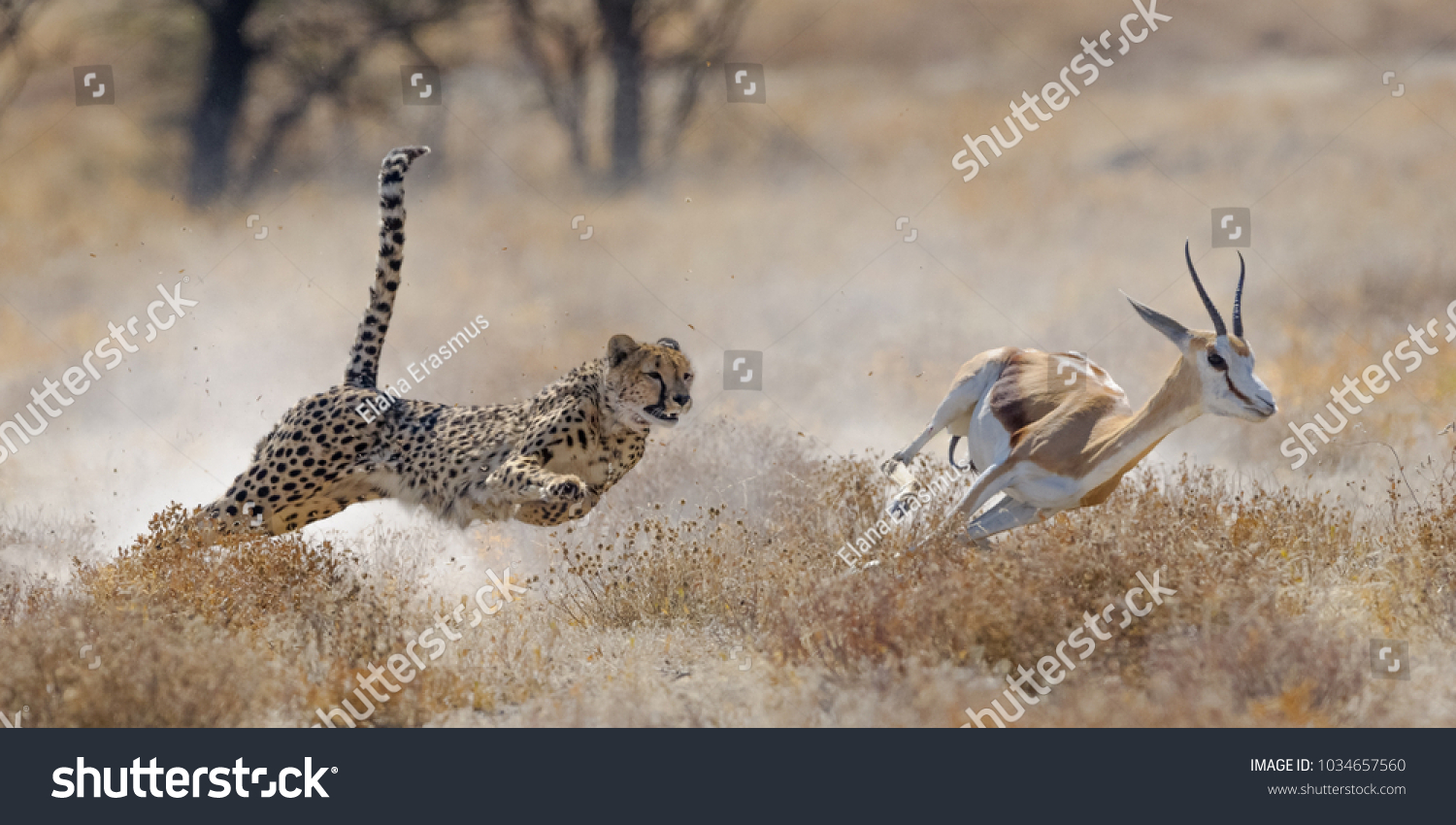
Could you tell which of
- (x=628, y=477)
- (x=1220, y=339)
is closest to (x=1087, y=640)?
(x=1220, y=339)

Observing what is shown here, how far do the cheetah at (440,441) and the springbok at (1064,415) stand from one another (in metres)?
1.69

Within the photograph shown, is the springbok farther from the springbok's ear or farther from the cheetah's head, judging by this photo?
the cheetah's head

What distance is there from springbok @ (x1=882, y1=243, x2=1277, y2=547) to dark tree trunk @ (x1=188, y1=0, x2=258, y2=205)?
1197 centimetres

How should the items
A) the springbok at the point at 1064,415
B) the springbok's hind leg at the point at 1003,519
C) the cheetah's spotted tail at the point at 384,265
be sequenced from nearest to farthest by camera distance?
the springbok at the point at 1064,415 < the springbok's hind leg at the point at 1003,519 < the cheetah's spotted tail at the point at 384,265

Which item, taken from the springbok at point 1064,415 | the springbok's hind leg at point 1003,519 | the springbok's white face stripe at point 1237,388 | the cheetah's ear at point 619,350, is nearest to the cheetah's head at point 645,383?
the cheetah's ear at point 619,350

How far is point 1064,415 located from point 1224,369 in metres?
1.20

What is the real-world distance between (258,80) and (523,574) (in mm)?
11694

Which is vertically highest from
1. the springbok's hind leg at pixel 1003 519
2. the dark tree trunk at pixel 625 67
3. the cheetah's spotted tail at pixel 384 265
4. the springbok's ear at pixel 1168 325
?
the dark tree trunk at pixel 625 67

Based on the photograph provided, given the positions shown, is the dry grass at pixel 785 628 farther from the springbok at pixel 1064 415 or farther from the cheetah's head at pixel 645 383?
the cheetah's head at pixel 645 383

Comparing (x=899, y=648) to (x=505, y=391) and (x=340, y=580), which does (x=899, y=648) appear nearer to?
(x=340, y=580)

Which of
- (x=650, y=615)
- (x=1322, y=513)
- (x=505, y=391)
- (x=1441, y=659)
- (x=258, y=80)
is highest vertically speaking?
(x=258, y=80)

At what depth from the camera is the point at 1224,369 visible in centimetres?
675

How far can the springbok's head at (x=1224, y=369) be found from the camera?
666 centimetres

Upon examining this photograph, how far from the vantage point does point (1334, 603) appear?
25.1ft
